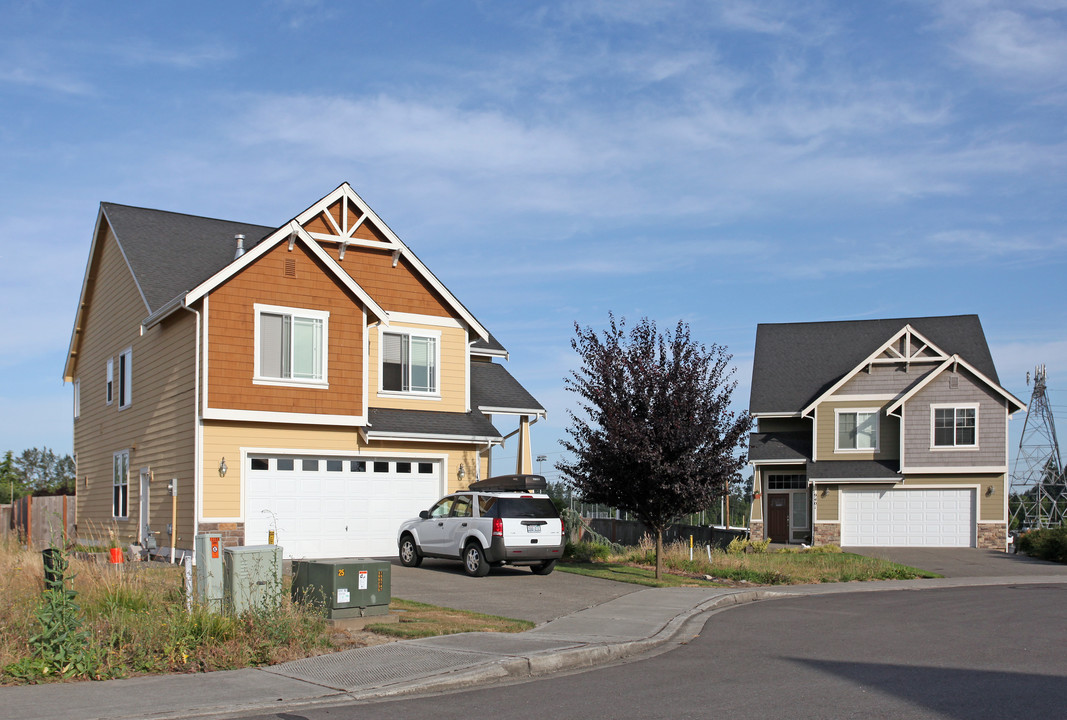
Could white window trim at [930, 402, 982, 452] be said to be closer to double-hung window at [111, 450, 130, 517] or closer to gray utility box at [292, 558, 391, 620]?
double-hung window at [111, 450, 130, 517]

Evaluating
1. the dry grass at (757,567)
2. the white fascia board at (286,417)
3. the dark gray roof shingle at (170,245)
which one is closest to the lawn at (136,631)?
the white fascia board at (286,417)

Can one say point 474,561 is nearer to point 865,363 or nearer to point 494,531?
point 494,531

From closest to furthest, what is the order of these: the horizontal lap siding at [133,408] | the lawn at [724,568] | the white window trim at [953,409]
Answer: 1. the lawn at [724,568]
2. the horizontal lap siding at [133,408]
3. the white window trim at [953,409]

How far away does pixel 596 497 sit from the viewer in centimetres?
2206

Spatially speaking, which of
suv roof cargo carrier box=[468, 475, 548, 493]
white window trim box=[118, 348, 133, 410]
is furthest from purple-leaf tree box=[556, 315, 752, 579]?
white window trim box=[118, 348, 133, 410]

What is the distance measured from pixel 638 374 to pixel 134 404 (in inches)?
528

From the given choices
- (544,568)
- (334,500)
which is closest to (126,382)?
(334,500)

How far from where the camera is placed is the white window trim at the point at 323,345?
2214 cm

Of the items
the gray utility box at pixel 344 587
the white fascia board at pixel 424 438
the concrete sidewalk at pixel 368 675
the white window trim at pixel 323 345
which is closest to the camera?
the concrete sidewalk at pixel 368 675

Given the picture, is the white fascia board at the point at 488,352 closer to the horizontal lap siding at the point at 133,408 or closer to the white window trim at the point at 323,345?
the white window trim at the point at 323,345

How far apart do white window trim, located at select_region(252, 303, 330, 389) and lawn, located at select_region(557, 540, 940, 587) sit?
7.06 metres

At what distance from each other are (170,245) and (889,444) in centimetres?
2649

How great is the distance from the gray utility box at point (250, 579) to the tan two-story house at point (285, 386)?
26.6ft

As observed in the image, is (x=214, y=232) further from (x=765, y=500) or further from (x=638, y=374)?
(x=765, y=500)
